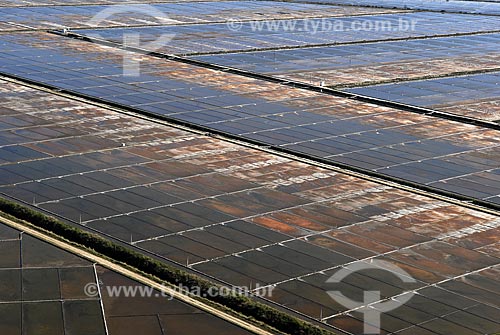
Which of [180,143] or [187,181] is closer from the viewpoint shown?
[187,181]

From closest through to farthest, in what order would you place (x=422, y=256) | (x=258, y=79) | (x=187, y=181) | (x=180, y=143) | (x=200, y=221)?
(x=422, y=256)
(x=200, y=221)
(x=187, y=181)
(x=180, y=143)
(x=258, y=79)

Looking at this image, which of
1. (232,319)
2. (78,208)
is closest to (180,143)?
(78,208)

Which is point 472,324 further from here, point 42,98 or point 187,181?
point 42,98

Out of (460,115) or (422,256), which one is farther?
(460,115)

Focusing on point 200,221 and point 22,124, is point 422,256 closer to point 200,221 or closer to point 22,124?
point 200,221

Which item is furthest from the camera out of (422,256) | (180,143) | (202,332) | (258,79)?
(258,79)

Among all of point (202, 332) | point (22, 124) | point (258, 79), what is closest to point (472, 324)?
point (202, 332)
